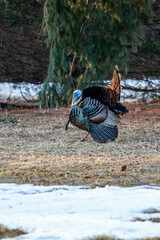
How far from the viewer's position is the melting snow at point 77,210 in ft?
8.94

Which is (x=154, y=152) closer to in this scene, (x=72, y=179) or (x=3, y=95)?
(x=72, y=179)

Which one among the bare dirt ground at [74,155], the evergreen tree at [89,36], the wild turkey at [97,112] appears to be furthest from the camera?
the evergreen tree at [89,36]

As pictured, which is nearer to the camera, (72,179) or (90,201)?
(90,201)

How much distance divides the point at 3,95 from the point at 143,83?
4.49 m

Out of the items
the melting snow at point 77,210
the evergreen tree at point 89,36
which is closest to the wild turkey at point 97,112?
the melting snow at point 77,210

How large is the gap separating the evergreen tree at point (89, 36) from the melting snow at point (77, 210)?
18.8ft

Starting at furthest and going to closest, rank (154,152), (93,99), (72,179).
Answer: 1. (93,99)
2. (154,152)
3. (72,179)

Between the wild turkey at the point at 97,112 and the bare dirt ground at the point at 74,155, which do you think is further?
the wild turkey at the point at 97,112

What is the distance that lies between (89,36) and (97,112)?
3856mm

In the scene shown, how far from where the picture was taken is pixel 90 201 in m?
3.53

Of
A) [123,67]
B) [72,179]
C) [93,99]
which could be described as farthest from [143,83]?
[72,179]

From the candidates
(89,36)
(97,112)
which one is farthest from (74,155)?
(89,36)

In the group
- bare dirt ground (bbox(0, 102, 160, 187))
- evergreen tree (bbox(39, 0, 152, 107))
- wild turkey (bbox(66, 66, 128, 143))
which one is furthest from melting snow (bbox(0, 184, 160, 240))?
evergreen tree (bbox(39, 0, 152, 107))

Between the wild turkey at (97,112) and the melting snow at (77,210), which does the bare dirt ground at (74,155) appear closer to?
the wild turkey at (97,112)
